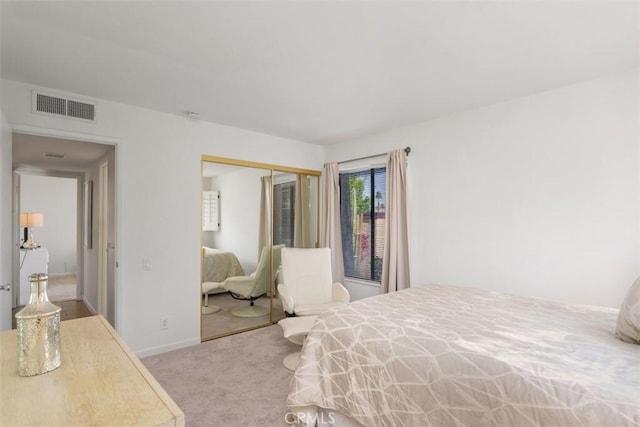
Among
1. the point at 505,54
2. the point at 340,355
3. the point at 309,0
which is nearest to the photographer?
the point at 309,0

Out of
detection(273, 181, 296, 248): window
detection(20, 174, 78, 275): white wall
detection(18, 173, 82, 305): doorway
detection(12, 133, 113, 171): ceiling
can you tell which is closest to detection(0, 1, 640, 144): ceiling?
detection(12, 133, 113, 171): ceiling

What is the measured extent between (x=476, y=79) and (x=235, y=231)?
3.01m

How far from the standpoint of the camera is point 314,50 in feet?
6.75

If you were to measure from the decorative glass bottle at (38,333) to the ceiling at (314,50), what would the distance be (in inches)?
59.2

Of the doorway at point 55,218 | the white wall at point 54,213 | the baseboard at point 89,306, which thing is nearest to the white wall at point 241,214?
the baseboard at point 89,306

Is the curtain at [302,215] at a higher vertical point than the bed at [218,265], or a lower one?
higher

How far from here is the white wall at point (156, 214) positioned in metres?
2.98

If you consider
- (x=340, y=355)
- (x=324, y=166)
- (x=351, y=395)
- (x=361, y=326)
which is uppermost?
(x=324, y=166)

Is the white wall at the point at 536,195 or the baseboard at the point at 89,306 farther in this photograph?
the baseboard at the point at 89,306

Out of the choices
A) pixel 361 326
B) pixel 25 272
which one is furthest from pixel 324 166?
pixel 25 272

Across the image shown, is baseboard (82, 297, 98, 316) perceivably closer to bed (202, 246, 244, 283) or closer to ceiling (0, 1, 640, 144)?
bed (202, 246, 244, 283)

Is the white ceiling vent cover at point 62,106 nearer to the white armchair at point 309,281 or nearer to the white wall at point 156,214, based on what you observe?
the white wall at point 156,214

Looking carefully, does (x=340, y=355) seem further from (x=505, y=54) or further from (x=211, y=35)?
(x=505, y=54)

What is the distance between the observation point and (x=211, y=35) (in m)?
1.89
